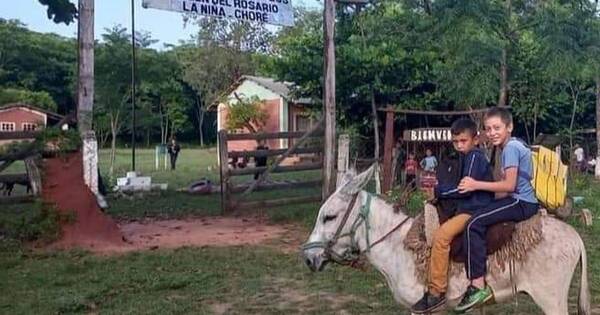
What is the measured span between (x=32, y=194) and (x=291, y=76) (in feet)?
38.3

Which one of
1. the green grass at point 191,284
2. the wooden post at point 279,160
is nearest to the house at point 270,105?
the wooden post at point 279,160

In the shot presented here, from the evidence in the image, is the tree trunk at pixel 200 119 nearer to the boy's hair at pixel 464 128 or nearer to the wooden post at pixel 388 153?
the wooden post at pixel 388 153

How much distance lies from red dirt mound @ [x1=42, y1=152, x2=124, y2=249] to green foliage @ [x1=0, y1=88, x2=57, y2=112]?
36217 millimetres

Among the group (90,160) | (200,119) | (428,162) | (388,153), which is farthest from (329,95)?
(200,119)

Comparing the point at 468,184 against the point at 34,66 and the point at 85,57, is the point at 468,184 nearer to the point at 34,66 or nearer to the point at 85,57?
the point at 85,57

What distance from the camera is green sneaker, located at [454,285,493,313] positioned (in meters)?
4.49

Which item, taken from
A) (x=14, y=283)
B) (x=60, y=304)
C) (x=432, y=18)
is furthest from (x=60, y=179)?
(x=432, y=18)

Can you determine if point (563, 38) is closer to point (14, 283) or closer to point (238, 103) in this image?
point (14, 283)

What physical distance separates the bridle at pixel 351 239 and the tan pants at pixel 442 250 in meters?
0.39

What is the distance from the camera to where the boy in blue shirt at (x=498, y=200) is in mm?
4445

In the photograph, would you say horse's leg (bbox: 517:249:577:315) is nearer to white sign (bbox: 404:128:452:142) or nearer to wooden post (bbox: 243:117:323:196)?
wooden post (bbox: 243:117:323:196)

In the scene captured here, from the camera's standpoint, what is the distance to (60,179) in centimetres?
972

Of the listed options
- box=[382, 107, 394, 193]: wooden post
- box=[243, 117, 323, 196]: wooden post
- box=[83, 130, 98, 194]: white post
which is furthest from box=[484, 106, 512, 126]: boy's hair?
box=[382, 107, 394, 193]: wooden post

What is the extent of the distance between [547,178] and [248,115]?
Answer: 3121 centimetres
